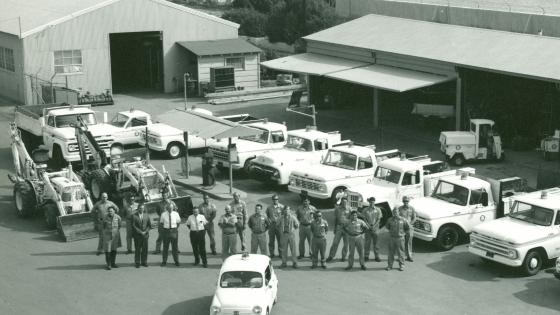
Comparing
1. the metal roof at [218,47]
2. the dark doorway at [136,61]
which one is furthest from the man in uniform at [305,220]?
the dark doorway at [136,61]

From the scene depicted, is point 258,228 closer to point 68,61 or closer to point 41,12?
point 68,61

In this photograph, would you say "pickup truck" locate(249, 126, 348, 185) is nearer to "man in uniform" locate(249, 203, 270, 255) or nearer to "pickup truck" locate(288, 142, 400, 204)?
"pickup truck" locate(288, 142, 400, 204)

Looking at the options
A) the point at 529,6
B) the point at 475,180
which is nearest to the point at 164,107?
the point at 529,6

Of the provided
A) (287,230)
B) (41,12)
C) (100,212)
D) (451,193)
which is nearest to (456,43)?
(451,193)

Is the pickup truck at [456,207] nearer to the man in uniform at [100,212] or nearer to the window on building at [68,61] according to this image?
the man in uniform at [100,212]

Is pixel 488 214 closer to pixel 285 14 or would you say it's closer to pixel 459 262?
pixel 459 262

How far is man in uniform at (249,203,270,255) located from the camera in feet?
66.7

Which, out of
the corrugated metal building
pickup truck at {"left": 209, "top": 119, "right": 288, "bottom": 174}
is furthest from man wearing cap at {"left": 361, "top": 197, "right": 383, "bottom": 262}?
the corrugated metal building

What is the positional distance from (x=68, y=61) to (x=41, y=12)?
6939mm

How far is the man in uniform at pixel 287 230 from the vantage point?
795 inches

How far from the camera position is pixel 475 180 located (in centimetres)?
2228

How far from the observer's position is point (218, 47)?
47.5 meters

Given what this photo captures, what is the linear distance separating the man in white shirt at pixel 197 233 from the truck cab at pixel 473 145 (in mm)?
13394

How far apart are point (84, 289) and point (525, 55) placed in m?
20.2
